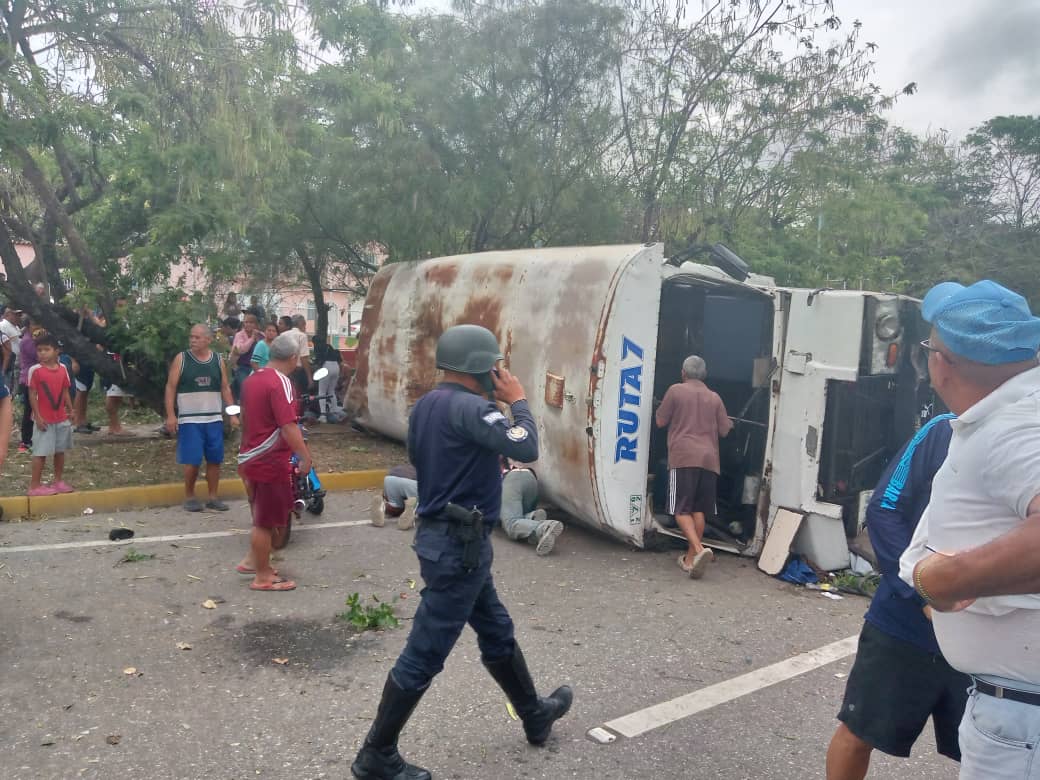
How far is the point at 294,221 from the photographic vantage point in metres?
12.5

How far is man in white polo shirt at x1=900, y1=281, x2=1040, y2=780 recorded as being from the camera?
185 centimetres

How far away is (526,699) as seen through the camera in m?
3.67

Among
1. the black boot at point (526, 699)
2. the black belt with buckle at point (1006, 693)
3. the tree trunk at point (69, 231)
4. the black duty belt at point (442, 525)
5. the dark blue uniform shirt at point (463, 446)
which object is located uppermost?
the tree trunk at point (69, 231)

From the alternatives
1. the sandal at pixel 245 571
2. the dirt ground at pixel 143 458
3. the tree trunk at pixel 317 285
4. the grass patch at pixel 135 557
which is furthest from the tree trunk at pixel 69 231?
the sandal at pixel 245 571

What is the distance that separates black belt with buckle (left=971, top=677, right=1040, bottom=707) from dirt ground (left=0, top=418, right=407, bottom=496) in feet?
25.2

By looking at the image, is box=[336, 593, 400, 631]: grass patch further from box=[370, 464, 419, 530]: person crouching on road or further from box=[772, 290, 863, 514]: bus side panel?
box=[772, 290, 863, 514]: bus side panel

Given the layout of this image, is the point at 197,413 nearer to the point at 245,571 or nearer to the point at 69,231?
the point at 245,571

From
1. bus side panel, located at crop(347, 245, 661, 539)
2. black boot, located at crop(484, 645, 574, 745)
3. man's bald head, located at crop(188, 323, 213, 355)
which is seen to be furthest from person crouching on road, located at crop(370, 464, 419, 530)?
black boot, located at crop(484, 645, 574, 745)

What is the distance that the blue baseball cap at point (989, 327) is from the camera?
2035 millimetres

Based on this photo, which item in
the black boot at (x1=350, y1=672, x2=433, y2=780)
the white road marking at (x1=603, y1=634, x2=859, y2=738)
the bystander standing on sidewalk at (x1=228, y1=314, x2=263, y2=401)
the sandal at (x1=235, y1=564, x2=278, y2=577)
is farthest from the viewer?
the bystander standing on sidewalk at (x1=228, y1=314, x2=263, y2=401)

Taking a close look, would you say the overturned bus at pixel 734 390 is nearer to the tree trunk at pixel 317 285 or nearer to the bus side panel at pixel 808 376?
the bus side panel at pixel 808 376

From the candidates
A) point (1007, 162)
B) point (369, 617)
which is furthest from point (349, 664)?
point (1007, 162)

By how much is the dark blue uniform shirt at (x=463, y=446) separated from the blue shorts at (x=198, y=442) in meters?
4.68

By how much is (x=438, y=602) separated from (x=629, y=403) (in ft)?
11.6
